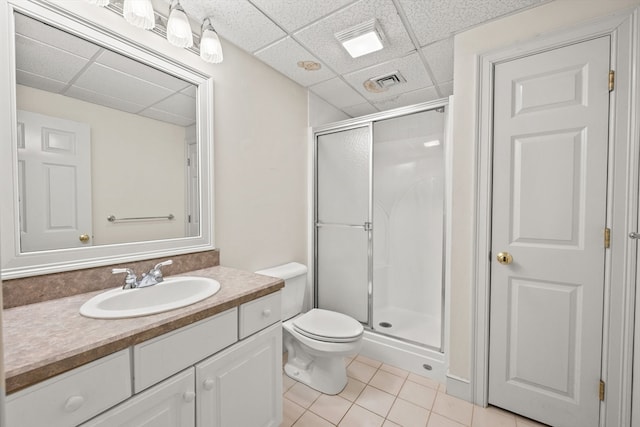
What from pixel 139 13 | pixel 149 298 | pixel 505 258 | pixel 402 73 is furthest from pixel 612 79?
pixel 149 298

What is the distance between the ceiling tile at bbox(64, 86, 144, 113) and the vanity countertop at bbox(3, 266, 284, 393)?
88cm

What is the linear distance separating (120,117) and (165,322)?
41.8 inches

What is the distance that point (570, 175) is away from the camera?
1.44 m

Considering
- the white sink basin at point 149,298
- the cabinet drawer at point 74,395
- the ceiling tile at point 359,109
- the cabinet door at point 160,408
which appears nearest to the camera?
the cabinet drawer at point 74,395

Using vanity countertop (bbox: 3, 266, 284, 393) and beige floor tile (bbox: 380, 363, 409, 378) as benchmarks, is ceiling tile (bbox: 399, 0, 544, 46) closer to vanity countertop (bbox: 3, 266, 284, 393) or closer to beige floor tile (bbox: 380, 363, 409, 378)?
vanity countertop (bbox: 3, 266, 284, 393)

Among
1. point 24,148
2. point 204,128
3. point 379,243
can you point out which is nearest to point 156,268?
point 24,148

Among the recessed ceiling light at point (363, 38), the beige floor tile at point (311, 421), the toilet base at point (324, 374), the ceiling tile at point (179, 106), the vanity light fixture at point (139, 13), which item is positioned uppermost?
the recessed ceiling light at point (363, 38)

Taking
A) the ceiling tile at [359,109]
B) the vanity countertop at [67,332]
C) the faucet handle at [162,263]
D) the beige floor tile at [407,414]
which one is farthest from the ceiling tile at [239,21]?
the beige floor tile at [407,414]

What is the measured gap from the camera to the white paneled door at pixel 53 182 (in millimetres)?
1097

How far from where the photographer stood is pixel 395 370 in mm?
2053

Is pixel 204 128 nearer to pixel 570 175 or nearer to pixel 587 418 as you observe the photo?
pixel 570 175

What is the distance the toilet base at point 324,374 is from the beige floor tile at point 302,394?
29 millimetres

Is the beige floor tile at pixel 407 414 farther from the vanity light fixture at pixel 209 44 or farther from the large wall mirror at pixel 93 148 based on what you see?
the vanity light fixture at pixel 209 44

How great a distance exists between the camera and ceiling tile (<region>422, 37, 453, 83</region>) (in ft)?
5.94
